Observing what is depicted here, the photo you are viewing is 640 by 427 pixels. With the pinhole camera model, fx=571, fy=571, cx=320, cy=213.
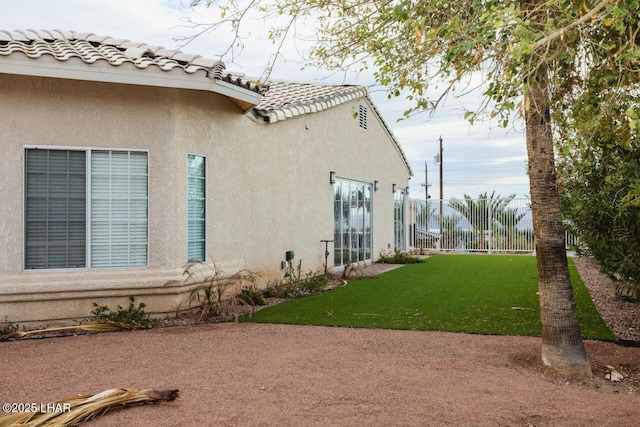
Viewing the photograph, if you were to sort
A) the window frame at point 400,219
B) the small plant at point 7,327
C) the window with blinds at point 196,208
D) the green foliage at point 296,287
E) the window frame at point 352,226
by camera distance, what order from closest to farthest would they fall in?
the small plant at point 7,327 < the window with blinds at point 196,208 < the green foliage at point 296,287 < the window frame at point 352,226 < the window frame at point 400,219

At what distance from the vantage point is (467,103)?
6.67 meters

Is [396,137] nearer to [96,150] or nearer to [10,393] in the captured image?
[96,150]

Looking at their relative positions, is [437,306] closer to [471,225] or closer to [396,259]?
[396,259]

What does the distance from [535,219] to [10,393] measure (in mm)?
5566

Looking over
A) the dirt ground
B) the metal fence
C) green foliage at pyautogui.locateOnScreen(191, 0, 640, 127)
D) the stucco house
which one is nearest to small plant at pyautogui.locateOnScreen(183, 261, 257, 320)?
the stucco house

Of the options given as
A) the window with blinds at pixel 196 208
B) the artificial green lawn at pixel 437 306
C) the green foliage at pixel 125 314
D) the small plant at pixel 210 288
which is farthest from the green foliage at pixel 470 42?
Answer: the green foliage at pixel 125 314

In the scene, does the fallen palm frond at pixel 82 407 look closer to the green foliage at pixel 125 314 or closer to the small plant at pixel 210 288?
the green foliage at pixel 125 314

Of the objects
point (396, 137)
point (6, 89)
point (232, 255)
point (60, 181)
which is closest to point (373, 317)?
point (232, 255)

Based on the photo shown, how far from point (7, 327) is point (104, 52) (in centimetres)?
437

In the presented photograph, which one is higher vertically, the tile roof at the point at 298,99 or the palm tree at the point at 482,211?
the tile roof at the point at 298,99

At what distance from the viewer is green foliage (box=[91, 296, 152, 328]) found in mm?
8492

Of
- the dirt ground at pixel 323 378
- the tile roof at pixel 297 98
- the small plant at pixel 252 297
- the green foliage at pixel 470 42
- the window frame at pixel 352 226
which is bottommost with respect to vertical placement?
the dirt ground at pixel 323 378

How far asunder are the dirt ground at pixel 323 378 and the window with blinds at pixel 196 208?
1826 millimetres

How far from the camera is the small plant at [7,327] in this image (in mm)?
7822
